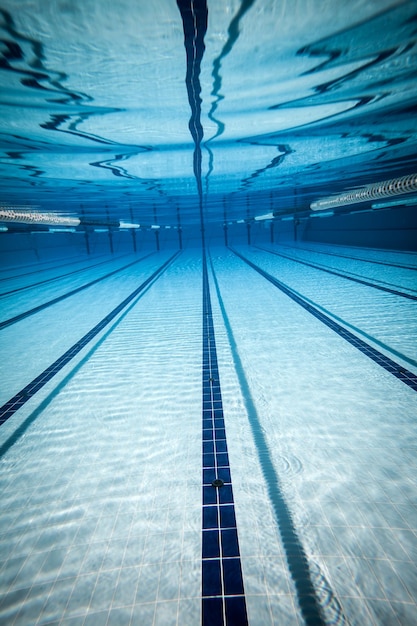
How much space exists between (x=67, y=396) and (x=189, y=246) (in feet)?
73.8

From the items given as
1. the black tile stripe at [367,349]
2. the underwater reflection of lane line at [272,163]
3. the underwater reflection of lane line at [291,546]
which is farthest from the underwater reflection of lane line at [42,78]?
the black tile stripe at [367,349]

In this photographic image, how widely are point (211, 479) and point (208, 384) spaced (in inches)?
49.7

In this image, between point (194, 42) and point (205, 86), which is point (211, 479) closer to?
point (194, 42)

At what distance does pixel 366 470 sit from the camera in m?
1.92

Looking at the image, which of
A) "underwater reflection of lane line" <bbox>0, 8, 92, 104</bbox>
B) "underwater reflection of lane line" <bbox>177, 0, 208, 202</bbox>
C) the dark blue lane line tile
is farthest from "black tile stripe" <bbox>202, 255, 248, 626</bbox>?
"underwater reflection of lane line" <bbox>0, 8, 92, 104</bbox>

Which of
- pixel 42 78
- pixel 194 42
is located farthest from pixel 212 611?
pixel 42 78

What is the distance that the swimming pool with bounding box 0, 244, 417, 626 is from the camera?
133cm

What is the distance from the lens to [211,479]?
1.94 m

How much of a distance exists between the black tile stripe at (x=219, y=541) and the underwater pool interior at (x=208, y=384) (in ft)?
0.04

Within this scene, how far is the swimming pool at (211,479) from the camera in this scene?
4.38ft

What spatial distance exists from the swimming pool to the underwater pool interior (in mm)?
12

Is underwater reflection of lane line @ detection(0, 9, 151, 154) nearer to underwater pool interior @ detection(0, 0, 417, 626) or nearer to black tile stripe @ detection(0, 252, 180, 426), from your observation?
underwater pool interior @ detection(0, 0, 417, 626)

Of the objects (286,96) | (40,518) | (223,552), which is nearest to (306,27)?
(286,96)

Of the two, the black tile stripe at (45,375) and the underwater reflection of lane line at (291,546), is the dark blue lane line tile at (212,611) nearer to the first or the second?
the underwater reflection of lane line at (291,546)
